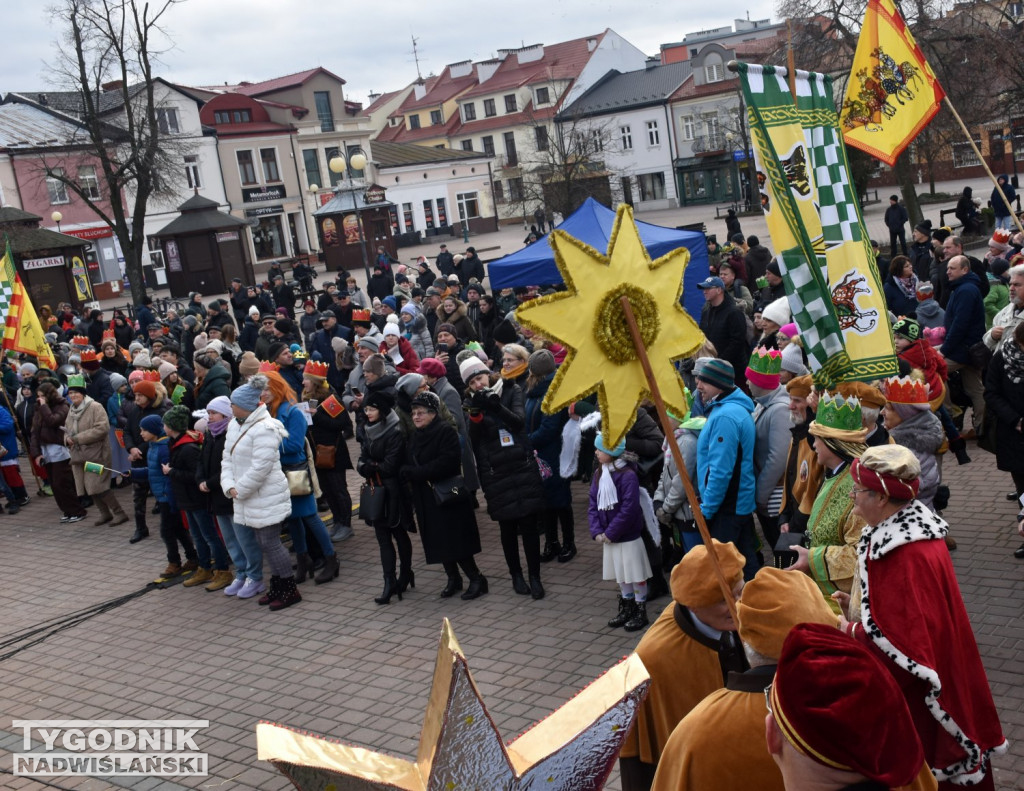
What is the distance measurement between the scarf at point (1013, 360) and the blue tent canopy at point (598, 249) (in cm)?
667

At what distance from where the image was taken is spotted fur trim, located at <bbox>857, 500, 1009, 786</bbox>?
3.58 m

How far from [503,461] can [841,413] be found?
3.48m

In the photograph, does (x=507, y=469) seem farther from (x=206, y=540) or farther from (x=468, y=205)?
(x=468, y=205)

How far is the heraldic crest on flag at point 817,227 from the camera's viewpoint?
5406mm

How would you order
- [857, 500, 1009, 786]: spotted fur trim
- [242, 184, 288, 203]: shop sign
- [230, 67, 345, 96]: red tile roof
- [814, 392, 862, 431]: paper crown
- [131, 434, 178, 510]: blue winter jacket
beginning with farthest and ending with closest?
[230, 67, 345, 96]: red tile roof, [242, 184, 288, 203]: shop sign, [131, 434, 178, 510]: blue winter jacket, [814, 392, 862, 431]: paper crown, [857, 500, 1009, 786]: spotted fur trim

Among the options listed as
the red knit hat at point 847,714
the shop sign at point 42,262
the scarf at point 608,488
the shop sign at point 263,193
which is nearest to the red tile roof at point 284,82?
the shop sign at point 263,193

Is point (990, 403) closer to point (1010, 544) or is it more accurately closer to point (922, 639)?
point (1010, 544)

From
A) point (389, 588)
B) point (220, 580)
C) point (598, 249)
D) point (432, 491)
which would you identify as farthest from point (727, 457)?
point (598, 249)

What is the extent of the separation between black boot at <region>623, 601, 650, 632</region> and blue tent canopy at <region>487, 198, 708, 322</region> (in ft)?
22.5

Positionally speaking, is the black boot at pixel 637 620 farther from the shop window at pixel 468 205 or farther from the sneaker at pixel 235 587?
the shop window at pixel 468 205

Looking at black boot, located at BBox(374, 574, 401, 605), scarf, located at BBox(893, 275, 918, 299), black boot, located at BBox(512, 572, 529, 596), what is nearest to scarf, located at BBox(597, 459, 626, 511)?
black boot, located at BBox(512, 572, 529, 596)

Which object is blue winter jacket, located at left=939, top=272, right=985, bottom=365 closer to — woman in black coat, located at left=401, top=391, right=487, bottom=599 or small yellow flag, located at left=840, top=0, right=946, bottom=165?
small yellow flag, located at left=840, top=0, right=946, bottom=165

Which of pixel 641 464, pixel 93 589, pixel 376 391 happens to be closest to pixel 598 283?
pixel 641 464

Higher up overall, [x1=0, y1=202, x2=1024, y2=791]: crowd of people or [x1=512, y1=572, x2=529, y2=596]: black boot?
[x1=0, y1=202, x2=1024, y2=791]: crowd of people
